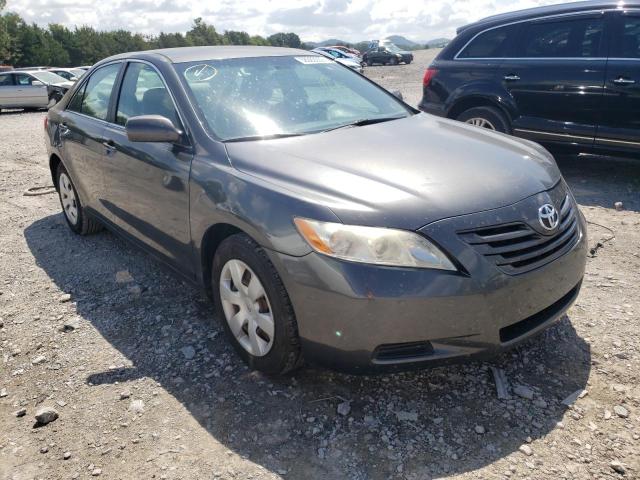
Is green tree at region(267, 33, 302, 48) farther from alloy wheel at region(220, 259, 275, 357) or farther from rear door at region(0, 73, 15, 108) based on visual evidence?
alloy wheel at region(220, 259, 275, 357)

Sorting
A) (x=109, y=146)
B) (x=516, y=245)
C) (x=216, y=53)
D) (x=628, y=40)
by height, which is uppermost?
(x=216, y=53)

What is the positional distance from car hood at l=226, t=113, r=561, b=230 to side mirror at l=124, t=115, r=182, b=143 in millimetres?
398

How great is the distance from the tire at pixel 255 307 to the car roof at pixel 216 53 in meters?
1.47

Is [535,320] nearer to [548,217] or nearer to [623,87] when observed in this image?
[548,217]

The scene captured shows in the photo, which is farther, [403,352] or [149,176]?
[149,176]

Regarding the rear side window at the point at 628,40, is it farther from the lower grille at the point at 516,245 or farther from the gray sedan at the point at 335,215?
the lower grille at the point at 516,245

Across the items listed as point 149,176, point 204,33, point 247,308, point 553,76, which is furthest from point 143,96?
point 204,33

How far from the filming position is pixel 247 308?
276 cm

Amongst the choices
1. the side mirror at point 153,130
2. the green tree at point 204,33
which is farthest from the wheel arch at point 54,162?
the green tree at point 204,33

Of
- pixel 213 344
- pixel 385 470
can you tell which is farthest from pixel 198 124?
pixel 385 470

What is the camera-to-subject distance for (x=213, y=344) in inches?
125

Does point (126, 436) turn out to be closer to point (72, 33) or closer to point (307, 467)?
point (307, 467)

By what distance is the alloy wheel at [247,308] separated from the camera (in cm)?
265

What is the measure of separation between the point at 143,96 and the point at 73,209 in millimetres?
1806
